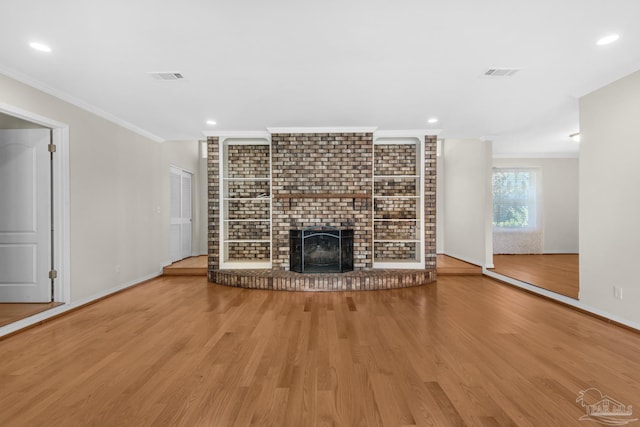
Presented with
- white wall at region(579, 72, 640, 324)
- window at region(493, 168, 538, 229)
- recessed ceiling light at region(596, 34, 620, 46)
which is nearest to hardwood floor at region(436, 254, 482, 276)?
white wall at region(579, 72, 640, 324)

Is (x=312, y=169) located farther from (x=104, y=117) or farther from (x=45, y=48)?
(x=45, y=48)

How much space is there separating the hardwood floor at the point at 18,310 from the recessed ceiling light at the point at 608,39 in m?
5.90

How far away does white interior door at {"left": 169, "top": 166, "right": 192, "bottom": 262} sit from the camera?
6.74 meters

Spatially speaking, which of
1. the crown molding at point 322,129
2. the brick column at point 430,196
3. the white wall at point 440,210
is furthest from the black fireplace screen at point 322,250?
the white wall at point 440,210

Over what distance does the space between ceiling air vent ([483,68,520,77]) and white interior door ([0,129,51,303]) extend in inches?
194

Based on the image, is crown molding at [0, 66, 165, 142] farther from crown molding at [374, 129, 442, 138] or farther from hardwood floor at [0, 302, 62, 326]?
crown molding at [374, 129, 442, 138]

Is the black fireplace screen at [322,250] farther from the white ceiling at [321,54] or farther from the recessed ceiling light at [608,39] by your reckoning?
the recessed ceiling light at [608,39]

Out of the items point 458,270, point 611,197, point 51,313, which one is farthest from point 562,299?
point 51,313

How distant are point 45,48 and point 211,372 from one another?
9.96ft

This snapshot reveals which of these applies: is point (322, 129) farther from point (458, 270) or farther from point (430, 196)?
point (458, 270)

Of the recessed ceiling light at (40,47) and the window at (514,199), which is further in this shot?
the window at (514,199)

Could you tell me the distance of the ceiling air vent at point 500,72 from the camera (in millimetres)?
3021

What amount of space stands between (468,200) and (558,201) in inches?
125

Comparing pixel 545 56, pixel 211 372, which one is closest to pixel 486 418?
pixel 211 372
